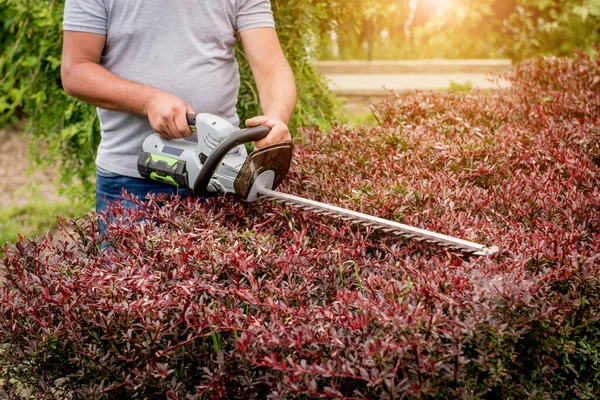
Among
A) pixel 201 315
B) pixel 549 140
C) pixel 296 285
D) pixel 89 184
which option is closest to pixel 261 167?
pixel 296 285

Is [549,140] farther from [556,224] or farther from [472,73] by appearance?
[472,73]

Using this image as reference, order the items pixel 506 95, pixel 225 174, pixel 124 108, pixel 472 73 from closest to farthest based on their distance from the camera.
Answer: pixel 225 174 < pixel 124 108 < pixel 506 95 < pixel 472 73

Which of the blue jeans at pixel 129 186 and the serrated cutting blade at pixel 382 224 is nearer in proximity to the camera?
the serrated cutting blade at pixel 382 224

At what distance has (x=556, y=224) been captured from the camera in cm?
205

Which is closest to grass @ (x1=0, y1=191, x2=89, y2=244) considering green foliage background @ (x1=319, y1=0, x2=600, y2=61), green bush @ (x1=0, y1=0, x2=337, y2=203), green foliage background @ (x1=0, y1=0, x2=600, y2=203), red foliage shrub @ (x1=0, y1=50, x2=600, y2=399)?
green foliage background @ (x1=0, y1=0, x2=600, y2=203)

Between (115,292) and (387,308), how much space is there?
0.66 meters

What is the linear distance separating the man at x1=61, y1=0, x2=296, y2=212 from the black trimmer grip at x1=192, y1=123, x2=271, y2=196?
0.51 feet

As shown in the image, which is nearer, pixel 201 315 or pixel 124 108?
pixel 201 315

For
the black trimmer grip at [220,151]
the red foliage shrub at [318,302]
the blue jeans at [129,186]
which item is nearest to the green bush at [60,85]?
the blue jeans at [129,186]

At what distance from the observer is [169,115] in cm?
220

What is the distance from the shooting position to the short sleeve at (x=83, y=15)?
2.39 m

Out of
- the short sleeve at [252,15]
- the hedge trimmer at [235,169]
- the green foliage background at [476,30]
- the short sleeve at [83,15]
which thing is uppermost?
the short sleeve at [83,15]

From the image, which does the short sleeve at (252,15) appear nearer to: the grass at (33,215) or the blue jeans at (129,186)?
the blue jeans at (129,186)

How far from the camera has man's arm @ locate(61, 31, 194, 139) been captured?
2.23 metres
